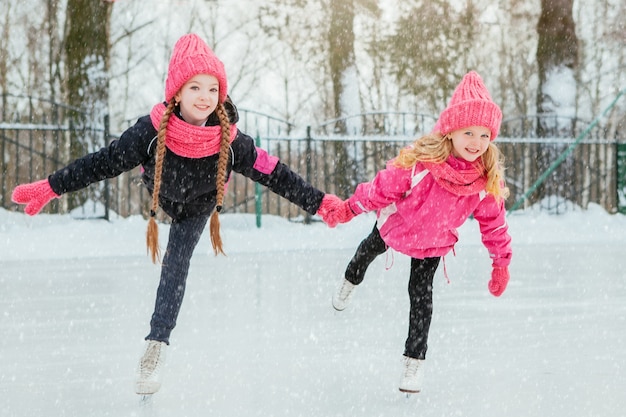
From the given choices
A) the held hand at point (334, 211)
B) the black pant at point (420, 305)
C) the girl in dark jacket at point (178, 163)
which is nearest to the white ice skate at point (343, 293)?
the held hand at point (334, 211)

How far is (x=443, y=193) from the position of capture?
3871 mm

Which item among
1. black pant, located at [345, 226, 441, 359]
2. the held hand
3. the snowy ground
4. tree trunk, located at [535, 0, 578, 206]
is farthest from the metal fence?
black pant, located at [345, 226, 441, 359]

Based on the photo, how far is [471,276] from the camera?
833cm

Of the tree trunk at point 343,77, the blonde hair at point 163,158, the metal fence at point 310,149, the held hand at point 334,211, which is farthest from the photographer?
the tree trunk at point 343,77

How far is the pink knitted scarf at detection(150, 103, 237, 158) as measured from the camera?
12.1 ft

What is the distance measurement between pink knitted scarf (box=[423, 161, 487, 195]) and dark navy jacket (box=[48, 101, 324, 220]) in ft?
2.00

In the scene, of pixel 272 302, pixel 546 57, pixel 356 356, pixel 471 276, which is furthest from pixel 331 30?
pixel 356 356

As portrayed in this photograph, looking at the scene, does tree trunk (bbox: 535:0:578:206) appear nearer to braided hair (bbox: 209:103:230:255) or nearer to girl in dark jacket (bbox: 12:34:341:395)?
girl in dark jacket (bbox: 12:34:341:395)

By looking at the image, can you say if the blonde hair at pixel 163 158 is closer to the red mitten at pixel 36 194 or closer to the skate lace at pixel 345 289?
the red mitten at pixel 36 194

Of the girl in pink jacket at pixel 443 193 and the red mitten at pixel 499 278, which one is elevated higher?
the girl in pink jacket at pixel 443 193

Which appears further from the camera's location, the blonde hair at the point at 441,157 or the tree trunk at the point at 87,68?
the tree trunk at the point at 87,68

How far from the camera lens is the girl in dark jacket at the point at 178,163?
371 centimetres

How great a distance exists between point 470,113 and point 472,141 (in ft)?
0.38

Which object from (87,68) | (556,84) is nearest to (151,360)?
(87,68)
